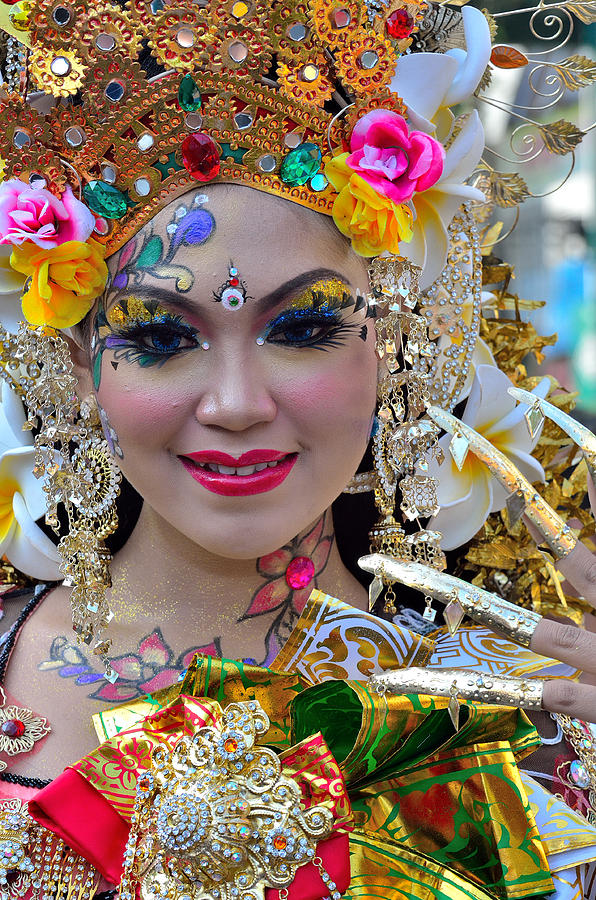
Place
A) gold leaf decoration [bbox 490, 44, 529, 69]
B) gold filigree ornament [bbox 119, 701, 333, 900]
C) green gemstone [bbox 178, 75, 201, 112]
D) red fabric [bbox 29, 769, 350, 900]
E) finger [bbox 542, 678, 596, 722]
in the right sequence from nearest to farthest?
finger [bbox 542, 678, 596, 722]
gold filigree ornament [bbox 119, 701, 333, 900]
red fabric [bbox 29, 769, 350, 900]
green gemstone [bbox 178, 75, 201, 112]
gold leaf decoration [bbox 490, 44, 529, 69]

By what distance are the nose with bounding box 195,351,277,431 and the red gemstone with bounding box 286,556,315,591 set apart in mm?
384

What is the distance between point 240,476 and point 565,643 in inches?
22.7

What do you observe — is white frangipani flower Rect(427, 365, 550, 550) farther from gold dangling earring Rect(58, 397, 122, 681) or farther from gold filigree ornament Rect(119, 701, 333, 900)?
gold filigree ornament Rect(119, 701, 333, 900)

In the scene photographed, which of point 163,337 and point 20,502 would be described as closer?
point 163,337

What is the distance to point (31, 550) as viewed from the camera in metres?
2.29

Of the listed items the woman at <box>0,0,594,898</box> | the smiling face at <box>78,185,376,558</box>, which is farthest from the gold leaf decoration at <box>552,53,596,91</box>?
the smiling face at <box>78,185,376,558</box>

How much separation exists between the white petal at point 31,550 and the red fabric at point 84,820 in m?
0.69

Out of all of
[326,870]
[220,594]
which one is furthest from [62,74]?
[326,870]

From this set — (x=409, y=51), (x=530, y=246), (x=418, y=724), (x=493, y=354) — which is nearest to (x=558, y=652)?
(x=418, y=724)

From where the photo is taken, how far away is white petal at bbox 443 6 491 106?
198 cm

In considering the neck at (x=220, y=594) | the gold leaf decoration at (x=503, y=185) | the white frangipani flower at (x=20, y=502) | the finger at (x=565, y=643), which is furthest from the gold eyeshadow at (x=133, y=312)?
the gold leaf decoration at (x=503, y=185)

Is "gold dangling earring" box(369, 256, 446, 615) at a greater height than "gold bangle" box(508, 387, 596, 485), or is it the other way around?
"gold bangle" box(508, 387, 596, 485)

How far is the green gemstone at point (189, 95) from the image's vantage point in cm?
171

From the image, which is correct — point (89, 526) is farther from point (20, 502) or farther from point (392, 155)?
point (392, 155)
